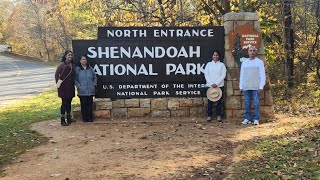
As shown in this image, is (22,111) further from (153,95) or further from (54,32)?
(54,32)

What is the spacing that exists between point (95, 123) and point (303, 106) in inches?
217

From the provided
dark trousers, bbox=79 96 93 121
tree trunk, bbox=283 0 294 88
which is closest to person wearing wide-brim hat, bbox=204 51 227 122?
dark trousers, bbox=79 96 93 121

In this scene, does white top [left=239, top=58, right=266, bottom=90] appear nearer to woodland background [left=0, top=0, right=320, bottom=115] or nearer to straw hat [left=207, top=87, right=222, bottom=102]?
straw hat [left=207, top=87, right=222, bottom=102]

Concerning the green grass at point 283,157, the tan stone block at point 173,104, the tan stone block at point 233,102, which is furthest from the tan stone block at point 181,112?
the green grass at point 283,157

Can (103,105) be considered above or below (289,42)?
below

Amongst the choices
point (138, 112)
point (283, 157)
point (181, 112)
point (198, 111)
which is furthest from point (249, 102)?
point (283, 157)

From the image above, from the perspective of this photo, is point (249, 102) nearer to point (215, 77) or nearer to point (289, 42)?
point (215, 77)

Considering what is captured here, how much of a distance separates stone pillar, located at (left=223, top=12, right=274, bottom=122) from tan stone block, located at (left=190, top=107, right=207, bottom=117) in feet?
1.84

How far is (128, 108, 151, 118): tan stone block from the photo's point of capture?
9086 millimetres

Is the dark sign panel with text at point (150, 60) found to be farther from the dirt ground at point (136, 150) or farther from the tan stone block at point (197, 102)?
the dirt ground at point (136, 150)

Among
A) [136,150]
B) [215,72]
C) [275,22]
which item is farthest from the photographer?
[275,22]

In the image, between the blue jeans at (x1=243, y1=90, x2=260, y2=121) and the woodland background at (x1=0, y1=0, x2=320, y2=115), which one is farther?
the woodland background at (x1=0, y1=0, x2=320, y2=115)

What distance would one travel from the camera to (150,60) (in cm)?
913

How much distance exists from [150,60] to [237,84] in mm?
2078
